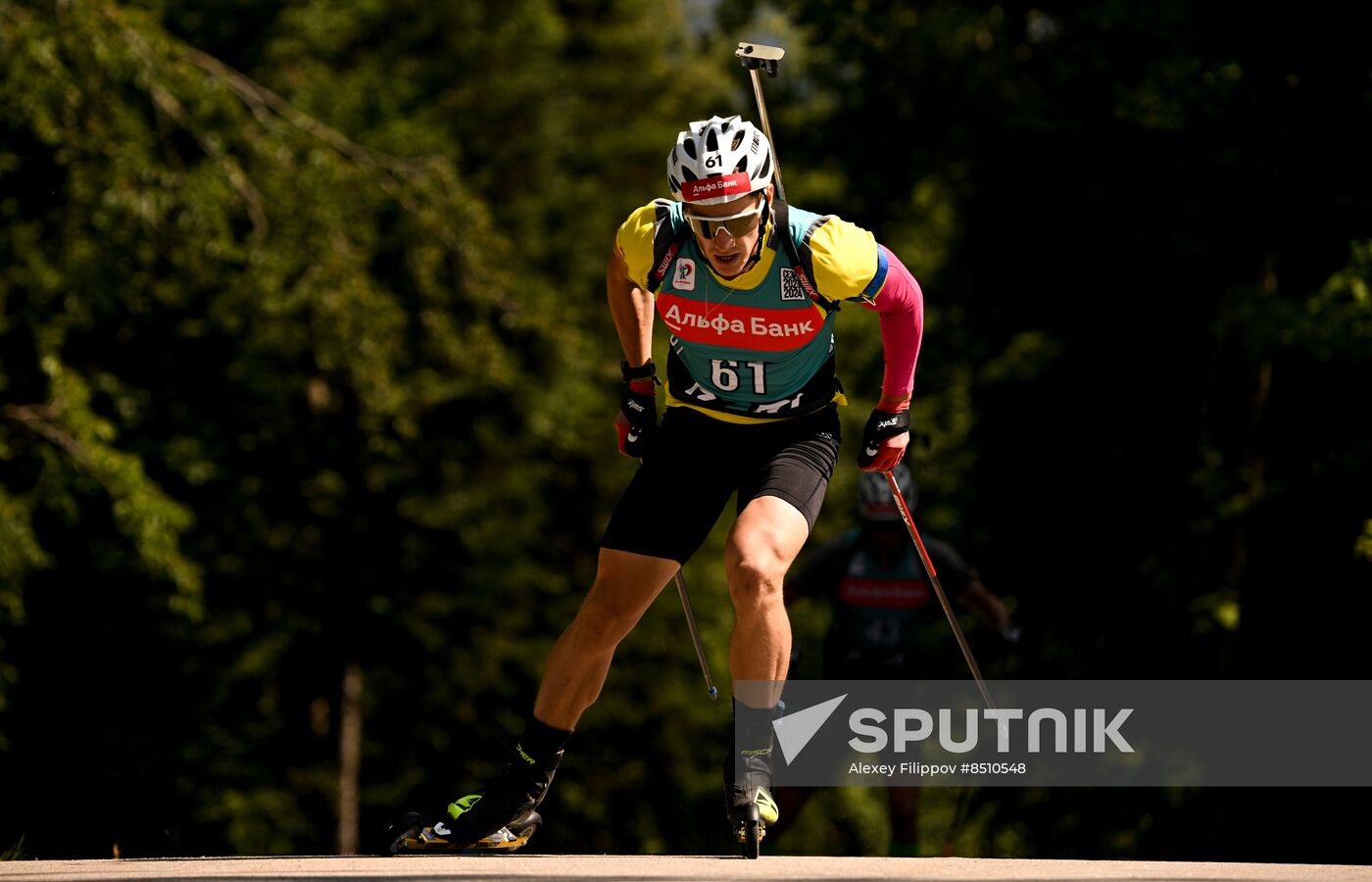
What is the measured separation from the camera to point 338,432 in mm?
24375

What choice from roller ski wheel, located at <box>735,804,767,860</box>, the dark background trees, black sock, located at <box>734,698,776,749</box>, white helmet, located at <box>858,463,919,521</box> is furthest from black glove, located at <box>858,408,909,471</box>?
the dark background trees

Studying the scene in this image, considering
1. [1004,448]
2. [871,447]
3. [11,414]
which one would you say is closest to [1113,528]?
[1004,448]

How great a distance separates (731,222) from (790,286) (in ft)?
1.02

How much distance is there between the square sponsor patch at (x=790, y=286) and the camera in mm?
6172

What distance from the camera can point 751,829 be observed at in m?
6.41

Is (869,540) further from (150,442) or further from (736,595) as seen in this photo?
(150,442)

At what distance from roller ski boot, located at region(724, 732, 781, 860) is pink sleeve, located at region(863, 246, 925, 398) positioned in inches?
50.4

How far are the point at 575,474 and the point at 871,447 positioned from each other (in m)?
20.6

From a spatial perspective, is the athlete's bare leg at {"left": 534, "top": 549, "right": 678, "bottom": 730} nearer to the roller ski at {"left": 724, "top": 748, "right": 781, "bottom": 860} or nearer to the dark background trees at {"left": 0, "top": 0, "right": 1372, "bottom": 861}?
the roller ski at {"left": 724, "top": 748, "right": 781, "bottom": 860}

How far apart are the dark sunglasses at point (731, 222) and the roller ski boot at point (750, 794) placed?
1696 mm

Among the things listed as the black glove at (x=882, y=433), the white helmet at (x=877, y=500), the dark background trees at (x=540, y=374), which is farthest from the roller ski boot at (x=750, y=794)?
the dark background trees at (x=540, y=374)

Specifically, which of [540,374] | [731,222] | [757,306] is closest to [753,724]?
[757,306]

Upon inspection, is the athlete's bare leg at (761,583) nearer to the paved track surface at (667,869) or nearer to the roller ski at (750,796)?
the roller ski at (750,796)

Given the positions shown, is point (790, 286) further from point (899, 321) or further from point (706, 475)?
point (706, 475)
